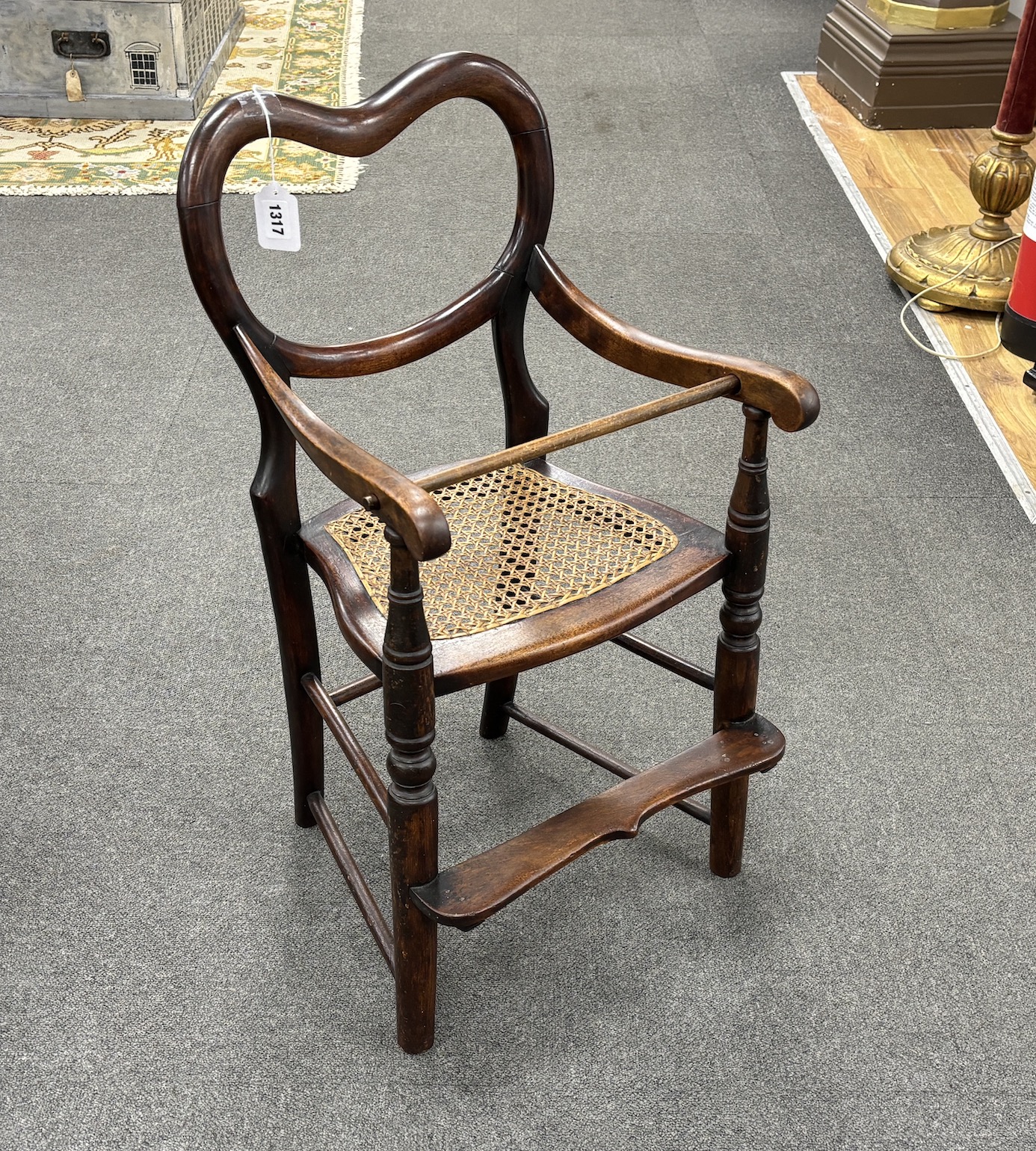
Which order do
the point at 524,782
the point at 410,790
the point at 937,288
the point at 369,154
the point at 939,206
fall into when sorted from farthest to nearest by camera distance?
1. the point at 939,206
2. the point at 937,288
3. the point at 524,782
4. the point at 369,154
5. the point at 410,790

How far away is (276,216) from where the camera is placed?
133 centimetres

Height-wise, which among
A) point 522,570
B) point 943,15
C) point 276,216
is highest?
point 276,216

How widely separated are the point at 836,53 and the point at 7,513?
2996mm

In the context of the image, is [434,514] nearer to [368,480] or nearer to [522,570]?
[368,480]

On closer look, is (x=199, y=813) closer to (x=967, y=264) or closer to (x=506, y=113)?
(x=506, y=113)

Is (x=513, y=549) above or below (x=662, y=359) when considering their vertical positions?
below

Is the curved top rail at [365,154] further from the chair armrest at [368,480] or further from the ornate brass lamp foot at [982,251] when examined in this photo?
the ornate brass lamp foot at [982,251]

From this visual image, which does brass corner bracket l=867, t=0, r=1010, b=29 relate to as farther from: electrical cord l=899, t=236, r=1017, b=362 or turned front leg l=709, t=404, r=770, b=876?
turned front leg l=709, t=404, r=770, b=876

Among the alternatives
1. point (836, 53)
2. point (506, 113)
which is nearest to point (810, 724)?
point (506, 113)

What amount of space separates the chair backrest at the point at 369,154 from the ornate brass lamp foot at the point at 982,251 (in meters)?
1.71

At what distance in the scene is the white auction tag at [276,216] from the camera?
1317 millimetres

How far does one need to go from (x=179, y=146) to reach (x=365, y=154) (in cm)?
267

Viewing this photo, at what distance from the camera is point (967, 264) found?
9.38 feet

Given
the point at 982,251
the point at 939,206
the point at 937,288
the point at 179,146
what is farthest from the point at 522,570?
the point at 179,146
